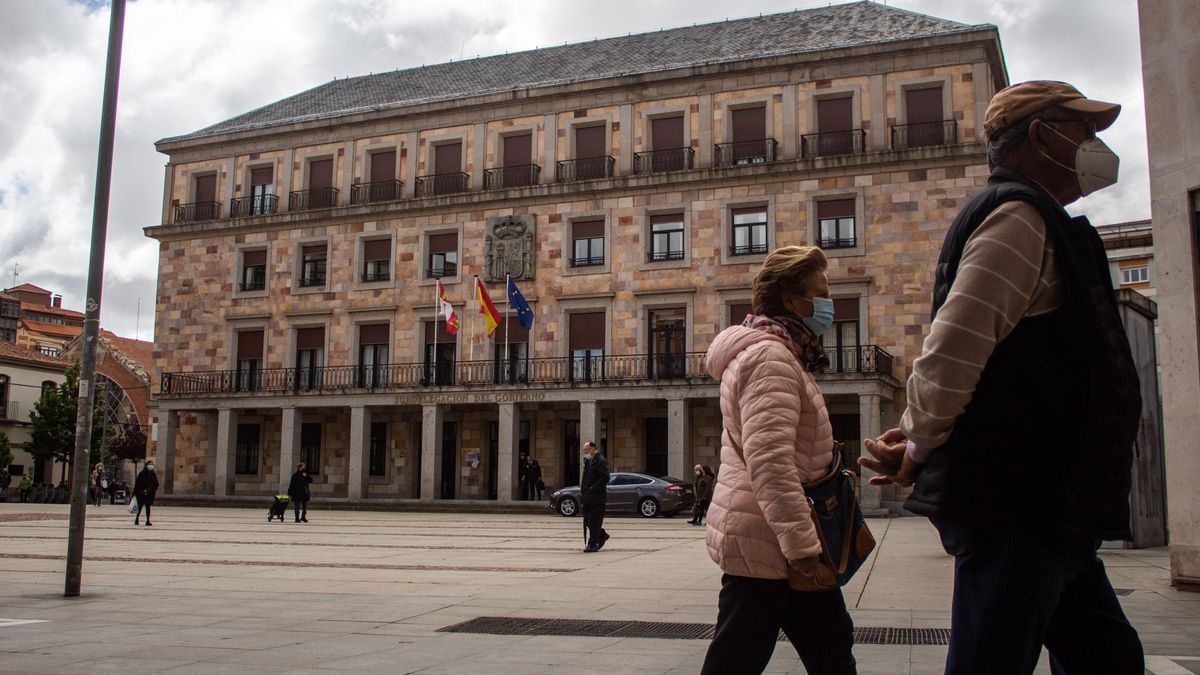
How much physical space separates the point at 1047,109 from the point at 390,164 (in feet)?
131

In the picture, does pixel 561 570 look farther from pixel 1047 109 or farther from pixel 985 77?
pixel 985 77

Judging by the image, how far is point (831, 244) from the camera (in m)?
34.6

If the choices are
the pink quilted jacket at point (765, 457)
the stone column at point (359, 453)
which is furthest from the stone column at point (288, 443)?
the pink quilted jacket at point (765, 457)

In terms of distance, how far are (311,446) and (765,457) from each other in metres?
39.6

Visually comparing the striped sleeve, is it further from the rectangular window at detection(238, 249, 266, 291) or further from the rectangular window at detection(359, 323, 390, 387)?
the rectangular window at detection(238, 249, 266, 291)

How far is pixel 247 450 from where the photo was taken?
138 feet

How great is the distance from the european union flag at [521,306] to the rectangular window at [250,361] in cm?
1189

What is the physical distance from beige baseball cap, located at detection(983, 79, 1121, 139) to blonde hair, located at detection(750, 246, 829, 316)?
3.31 feet

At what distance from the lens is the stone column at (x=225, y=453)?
132ft

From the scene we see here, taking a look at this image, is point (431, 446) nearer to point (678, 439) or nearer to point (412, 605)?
point (678, 439)

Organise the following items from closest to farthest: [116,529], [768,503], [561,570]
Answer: [768,503] < [561,570] < [116,529]

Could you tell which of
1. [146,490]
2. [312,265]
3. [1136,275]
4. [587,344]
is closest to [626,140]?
[587,344]

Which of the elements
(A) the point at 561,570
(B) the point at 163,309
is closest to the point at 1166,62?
(A) the point at 561,570

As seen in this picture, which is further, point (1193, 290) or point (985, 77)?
point (985, 77)
